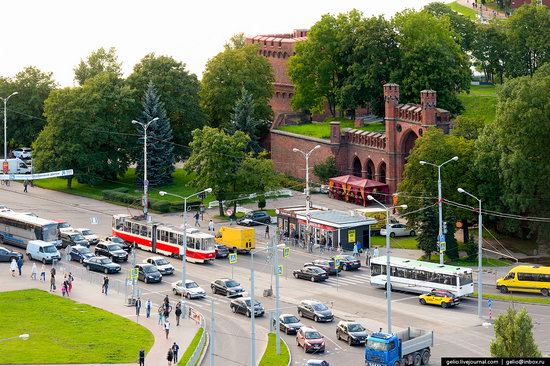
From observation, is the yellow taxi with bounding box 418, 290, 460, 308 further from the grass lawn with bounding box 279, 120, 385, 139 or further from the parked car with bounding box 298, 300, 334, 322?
the grass lawn with bounding box 279, 120, 385, 139

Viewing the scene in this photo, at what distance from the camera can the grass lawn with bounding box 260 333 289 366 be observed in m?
75.1

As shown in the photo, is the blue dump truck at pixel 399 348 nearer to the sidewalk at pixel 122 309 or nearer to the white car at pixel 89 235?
the sidewalk at pixel 122 309

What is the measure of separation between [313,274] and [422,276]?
334 inches

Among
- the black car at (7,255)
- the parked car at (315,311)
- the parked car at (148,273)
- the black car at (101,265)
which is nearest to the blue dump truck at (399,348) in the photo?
the parked car at (315,311)

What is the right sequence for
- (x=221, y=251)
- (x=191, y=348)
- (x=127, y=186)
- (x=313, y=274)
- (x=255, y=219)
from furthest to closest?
(x=127, y=186) → (x=255, y=219) → (x=221, y=251) → (x=313, y=274) → (x=191, y=348)

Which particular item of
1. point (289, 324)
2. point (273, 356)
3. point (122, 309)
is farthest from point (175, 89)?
point (273, 356)

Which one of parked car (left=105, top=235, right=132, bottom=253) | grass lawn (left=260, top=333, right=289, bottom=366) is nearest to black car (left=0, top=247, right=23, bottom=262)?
parked car (left=105, top=235, right=132, bottom=253)

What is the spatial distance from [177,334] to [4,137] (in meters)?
62.4

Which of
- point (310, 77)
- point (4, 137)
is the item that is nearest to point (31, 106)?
point (4, 137)

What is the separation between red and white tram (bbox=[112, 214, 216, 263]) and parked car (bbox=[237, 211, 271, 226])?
1013 centimetres

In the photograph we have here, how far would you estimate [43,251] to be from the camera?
4016 inches

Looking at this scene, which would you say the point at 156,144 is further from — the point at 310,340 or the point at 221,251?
the point at 310,340

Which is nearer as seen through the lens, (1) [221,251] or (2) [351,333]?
(2) [351,333]

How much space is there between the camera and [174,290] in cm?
9325
